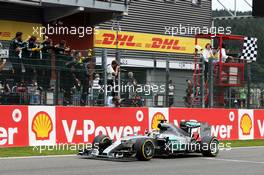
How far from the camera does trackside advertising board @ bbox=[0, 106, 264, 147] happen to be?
15.4m

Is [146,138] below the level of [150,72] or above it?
below

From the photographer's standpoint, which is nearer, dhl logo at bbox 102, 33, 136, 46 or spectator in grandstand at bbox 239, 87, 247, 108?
spectator in grandstand at bbox 239, 87, 247, 108

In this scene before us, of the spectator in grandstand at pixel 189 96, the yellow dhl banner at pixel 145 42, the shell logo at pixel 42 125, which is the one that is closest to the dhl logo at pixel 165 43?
the yellow dhl banner at pixel 145 42

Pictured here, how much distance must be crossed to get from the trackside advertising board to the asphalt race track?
87.4 inches

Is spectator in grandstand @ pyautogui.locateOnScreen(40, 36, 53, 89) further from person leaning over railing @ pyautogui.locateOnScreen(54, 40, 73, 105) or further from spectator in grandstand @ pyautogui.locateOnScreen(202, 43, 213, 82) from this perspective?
spectator in grandstand @ pyautogui.locateOnScreen(202, 43, 213, 82)

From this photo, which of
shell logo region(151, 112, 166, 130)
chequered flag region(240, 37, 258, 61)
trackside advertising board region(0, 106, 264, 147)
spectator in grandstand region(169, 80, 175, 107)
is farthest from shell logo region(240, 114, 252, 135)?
shell logo region(151, 112, 166, 130)

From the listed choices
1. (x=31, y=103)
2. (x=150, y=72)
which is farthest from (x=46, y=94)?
(x=150, y=72)

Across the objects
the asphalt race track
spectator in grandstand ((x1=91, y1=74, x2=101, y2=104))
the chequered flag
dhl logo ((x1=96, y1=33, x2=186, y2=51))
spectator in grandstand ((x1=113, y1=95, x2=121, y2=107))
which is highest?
dhl logo ((x1=96, y1=33, x2=186, y2=51))

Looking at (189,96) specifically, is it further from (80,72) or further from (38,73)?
(38,73)

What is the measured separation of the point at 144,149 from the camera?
1294 cm

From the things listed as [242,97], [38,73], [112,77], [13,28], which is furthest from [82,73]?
[242,97]

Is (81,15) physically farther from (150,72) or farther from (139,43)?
(139,43)

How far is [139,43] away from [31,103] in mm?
17877

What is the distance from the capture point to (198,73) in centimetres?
2061
